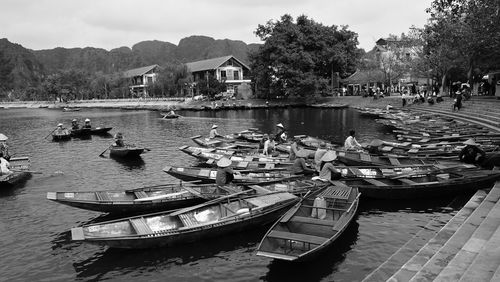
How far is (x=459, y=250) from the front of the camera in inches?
357

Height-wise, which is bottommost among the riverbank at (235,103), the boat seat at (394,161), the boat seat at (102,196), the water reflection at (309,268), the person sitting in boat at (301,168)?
the water reflection at (309,268)

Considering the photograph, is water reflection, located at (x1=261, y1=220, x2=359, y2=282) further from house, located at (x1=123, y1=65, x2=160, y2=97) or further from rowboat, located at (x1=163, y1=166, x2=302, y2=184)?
house, located at (x1=123, y1=65, x2=160, y2=97)

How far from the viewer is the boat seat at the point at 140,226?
1106 cm

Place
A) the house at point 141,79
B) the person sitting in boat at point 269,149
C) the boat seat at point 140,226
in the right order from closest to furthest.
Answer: the boat seat at point 140,226
the person sitting in boat at point 269,149
the house at point 141,79

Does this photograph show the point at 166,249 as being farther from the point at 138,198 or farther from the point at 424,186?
the point at 424,186

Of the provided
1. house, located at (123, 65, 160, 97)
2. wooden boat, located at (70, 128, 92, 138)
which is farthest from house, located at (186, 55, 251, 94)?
wooden boat, located at (70, 128, 92, 138)

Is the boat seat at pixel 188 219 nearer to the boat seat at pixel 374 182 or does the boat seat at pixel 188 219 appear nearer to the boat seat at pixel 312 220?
the boat seat at pixel 312 220

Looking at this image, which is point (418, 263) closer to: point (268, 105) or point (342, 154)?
point (342, 154)

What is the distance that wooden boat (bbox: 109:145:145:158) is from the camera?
86.1ft

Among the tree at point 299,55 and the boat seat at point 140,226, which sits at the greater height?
the tree at point 299,55

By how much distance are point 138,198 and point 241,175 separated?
4.64 metres

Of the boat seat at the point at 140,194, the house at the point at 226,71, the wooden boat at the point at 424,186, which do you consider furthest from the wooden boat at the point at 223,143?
the house at the point at 226,71

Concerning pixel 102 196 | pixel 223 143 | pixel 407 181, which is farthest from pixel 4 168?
pixel 407 181

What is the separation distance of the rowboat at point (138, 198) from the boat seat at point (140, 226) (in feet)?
7.53
